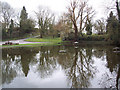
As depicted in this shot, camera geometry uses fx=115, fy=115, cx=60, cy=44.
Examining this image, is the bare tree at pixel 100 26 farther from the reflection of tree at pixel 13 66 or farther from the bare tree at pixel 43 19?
the reflection of tree at pixel 13 66

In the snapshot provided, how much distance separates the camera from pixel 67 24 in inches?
1079

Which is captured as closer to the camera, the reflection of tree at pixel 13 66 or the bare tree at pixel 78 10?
the reflection of tree at pixel 13 66

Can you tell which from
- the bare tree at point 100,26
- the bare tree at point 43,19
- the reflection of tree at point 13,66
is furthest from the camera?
the bare tree at point 43,19

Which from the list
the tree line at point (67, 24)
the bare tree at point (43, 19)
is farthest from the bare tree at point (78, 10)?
the bare tree at point (43, 19)

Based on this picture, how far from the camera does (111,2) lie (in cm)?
1747

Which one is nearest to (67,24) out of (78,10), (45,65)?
(78,10)

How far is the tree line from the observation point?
20722 millimetres

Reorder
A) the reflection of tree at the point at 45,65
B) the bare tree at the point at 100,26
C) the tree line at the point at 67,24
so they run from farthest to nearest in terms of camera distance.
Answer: the bare tree at the point at 100,26
the tree line at the point at 67,24
the reflection of tree at the point at 45,65

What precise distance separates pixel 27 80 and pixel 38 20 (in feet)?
115

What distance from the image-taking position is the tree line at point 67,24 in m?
20.7

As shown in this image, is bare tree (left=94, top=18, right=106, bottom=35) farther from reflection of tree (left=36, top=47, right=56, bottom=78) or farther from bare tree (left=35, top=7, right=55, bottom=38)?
reflection of tree (left=36, top=47, right=56, bottom=78)

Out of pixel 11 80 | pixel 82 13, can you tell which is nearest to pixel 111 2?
pixel 82 13

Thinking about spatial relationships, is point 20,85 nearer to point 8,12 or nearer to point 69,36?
point 69,36

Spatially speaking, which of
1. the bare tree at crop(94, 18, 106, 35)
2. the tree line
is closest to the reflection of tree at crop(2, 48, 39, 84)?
the tree line
